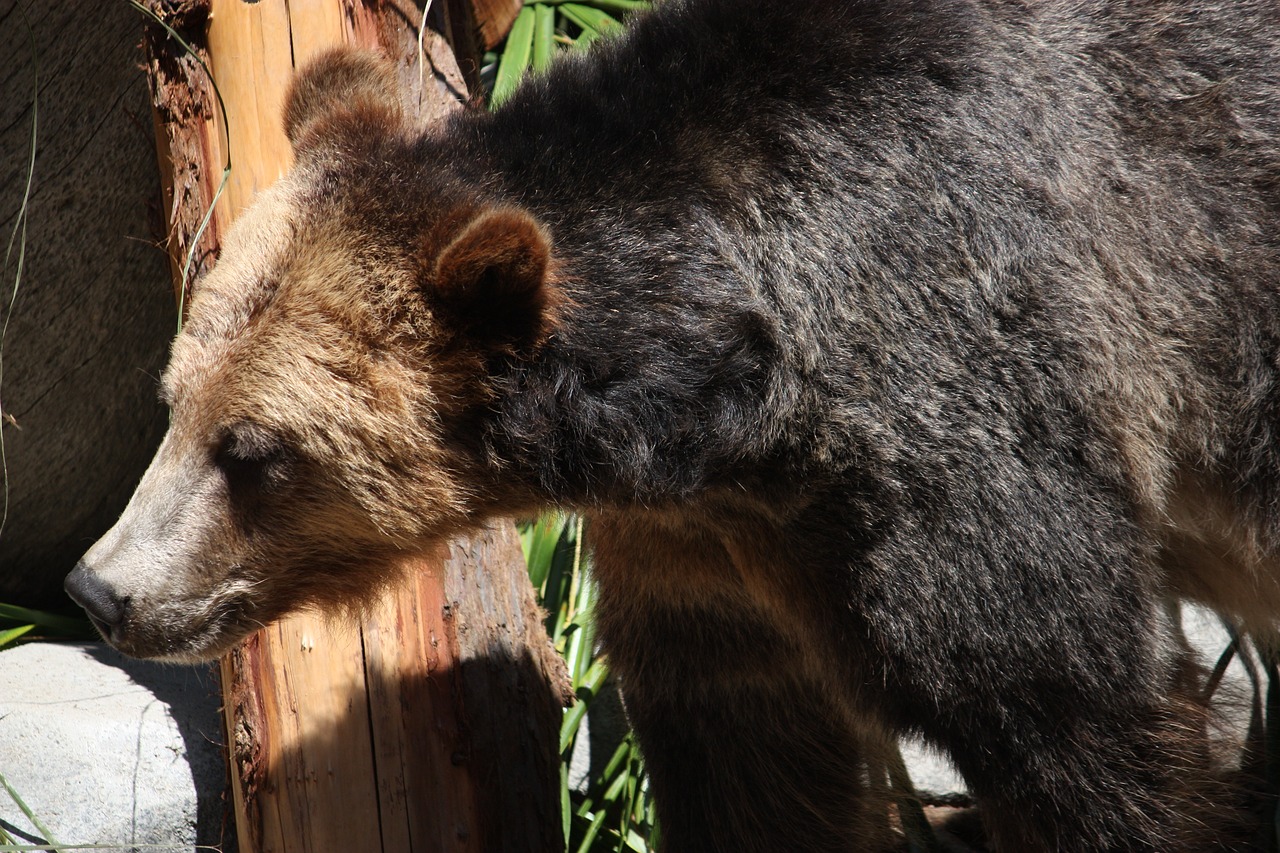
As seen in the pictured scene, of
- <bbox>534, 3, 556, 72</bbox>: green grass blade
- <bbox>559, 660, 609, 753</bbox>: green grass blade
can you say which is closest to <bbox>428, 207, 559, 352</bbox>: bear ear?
<bbox>559, 660, 609, 753</bbox>: green grass blade

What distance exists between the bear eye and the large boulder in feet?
6.00

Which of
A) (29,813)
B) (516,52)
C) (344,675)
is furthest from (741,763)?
(516,52)

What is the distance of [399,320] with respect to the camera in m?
2.88

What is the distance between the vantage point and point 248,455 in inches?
115

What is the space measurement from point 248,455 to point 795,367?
1.36m

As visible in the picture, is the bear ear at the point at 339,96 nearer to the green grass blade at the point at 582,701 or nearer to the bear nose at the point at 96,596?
the bear nose at the point at 96,596

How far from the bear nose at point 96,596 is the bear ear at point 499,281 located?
1.07m

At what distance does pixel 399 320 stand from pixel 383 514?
51 cm

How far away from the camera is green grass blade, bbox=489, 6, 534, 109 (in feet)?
17.5

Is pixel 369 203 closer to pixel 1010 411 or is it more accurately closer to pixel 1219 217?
pixel 1010 411

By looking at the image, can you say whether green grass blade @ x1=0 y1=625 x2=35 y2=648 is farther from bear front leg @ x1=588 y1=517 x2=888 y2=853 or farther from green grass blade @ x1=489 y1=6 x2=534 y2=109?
green grass blade @ x1=489 y1=6 x2=534 y2=109

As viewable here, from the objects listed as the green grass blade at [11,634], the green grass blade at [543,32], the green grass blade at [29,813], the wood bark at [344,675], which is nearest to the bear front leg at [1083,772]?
the wood bark at [344,675]

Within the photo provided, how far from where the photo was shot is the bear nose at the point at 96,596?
2.89 m

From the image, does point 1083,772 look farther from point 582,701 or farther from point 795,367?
point 582,701
